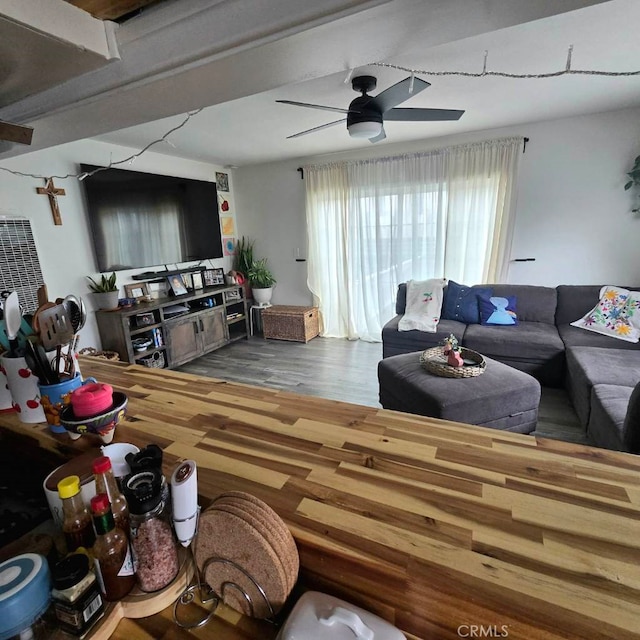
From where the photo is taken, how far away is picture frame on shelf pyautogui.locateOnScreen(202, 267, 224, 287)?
4328 millimetres

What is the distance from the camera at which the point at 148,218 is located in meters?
3.58

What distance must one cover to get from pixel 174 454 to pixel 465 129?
3924 millimetres

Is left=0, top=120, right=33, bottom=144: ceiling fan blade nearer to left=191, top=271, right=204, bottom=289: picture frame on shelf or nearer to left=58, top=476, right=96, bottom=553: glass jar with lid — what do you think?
left=58, top=476, right=96, bottom=553: glass jar with lid

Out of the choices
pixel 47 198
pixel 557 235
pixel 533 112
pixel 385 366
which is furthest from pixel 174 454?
pixel 557 235

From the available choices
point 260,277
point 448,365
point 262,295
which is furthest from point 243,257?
point 448,365

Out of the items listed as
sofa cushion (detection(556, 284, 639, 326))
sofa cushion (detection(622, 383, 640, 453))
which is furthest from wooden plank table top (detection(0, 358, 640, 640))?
sofa cushion (detection(556, 284, 639, 326))

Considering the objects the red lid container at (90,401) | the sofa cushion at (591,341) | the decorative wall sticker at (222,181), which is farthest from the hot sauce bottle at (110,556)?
the decorative wall sticker at (222,181)

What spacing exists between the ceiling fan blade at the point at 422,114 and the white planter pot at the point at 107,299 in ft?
9.23

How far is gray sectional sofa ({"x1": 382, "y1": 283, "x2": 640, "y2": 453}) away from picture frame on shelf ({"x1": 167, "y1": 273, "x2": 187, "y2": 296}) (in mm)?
2357

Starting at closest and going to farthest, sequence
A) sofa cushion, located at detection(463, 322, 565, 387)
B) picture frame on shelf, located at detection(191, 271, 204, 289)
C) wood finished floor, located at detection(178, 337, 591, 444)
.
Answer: wood finished floor, located at detection(178, 337, 591, 444) → sofa cushion, located at detection(463, 322, 565, 387) → picture frame on shelf, located at detection(191, 271, 204, 289)

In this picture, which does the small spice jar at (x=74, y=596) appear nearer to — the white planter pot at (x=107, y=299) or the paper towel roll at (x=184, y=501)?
the paper towel roll at (x=184, y=501)

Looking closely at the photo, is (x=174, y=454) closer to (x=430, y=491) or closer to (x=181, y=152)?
(x=430, y=491)

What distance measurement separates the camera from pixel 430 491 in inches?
26.0

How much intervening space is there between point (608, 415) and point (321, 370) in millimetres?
2290
